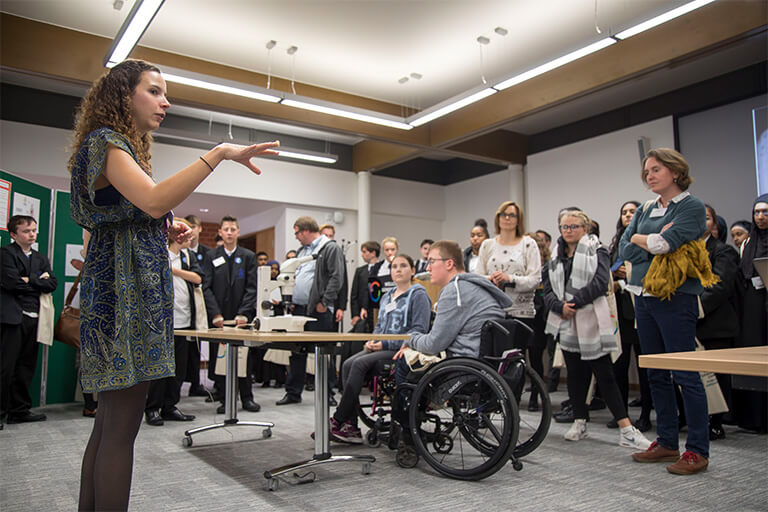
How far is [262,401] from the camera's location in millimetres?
4730

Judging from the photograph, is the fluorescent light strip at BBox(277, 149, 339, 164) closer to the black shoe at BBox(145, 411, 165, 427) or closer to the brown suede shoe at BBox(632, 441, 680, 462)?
the black shoe at BBox(145, 411, 165, 427)

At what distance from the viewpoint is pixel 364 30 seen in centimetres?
548

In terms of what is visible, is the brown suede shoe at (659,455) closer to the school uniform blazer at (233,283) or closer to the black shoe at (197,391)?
the school uniform blazer at (233,283)

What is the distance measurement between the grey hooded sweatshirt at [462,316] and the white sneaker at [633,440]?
3.50 ft

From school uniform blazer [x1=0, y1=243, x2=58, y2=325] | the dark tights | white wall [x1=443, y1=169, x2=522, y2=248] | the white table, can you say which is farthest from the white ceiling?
the dark tights

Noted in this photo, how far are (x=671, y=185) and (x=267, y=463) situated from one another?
94.3 inches

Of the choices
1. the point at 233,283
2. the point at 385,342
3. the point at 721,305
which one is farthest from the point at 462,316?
the point at 233,283

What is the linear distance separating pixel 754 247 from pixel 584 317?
1.27 meters

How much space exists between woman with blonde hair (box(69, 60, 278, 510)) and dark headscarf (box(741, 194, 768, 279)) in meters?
3.40

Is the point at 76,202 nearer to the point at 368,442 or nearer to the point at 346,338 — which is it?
the point at 346,338

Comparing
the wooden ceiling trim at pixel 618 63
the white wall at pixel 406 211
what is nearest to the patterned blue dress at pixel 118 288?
the wooden ceiling trim at pixel 618 63

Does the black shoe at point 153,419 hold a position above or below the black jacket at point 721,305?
below

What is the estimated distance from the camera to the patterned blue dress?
117cm

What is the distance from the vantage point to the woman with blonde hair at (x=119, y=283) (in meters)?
1.14
